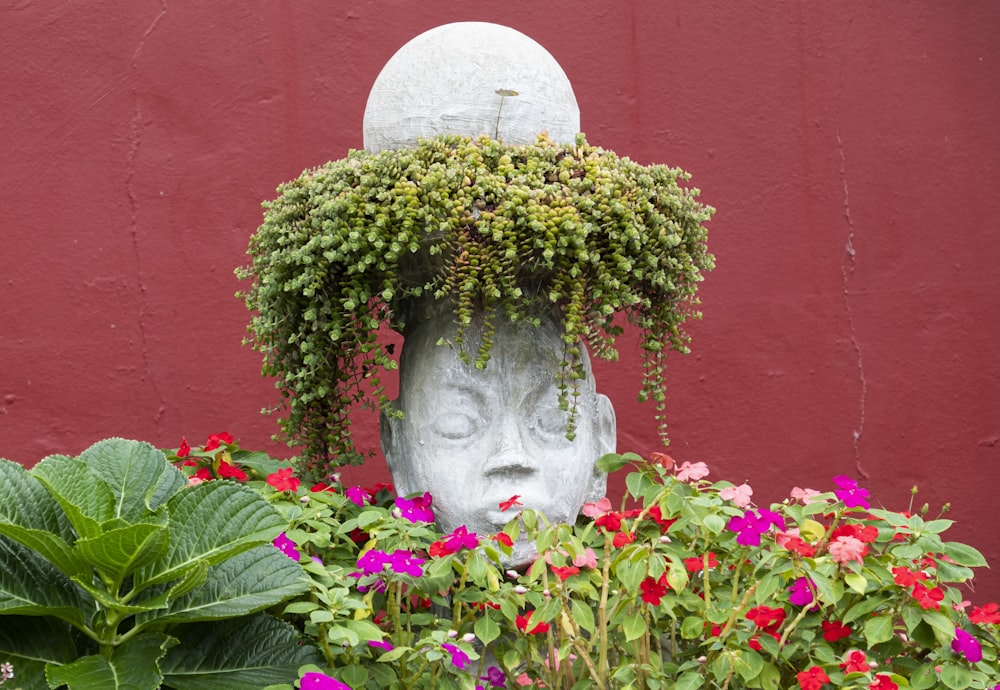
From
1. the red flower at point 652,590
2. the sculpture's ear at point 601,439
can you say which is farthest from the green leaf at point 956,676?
the sculpture's ear at point 601,439

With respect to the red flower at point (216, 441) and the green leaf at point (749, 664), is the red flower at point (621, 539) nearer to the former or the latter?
the green leaf at point (749, 664)

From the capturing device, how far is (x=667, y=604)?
215 centimetres

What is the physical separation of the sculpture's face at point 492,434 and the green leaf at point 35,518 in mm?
798

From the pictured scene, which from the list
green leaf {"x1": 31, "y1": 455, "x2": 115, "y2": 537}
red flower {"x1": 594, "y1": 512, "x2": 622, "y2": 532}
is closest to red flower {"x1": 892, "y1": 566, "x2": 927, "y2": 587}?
red flower {"x1": 594, "y1": 512, "x2": 622, "y2": 532}

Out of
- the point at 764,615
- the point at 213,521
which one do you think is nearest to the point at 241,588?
the point at 213,521

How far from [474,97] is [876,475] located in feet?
6.87

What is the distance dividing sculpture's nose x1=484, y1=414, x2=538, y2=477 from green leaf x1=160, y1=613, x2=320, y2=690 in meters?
0.60

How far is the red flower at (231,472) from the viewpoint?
2719 millimetres

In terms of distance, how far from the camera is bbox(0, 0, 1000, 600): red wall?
3.51m

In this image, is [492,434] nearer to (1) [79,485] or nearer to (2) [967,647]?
(1) [79,485]

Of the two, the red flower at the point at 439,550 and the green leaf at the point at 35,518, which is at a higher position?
the green leaf at the point at 35,518

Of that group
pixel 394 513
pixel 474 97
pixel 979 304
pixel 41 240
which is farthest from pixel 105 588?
pixel 979 304

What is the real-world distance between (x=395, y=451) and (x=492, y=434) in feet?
0.82

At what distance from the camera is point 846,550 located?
6.81ft
